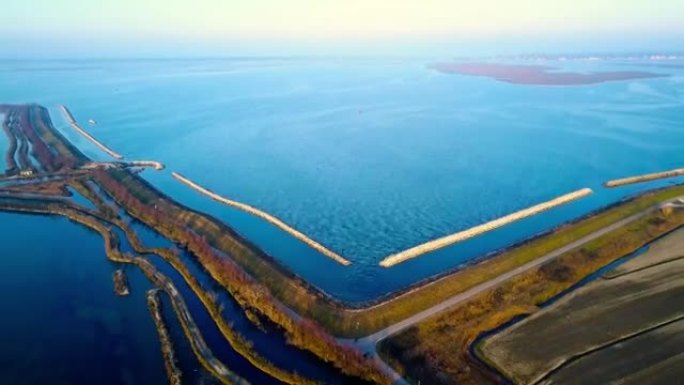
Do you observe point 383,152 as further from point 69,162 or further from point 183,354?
point 183,354

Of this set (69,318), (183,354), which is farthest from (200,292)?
(69,318)

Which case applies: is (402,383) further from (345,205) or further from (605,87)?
(605,87)

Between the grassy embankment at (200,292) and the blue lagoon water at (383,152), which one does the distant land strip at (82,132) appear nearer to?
the blue lagoon water at (383,152)

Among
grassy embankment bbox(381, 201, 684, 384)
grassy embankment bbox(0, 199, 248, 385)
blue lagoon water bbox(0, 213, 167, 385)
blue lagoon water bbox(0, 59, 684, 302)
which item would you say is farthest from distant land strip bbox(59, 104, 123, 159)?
grassy embankment bbox(381, 201, 684, 384)

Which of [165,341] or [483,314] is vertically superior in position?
[483,314]

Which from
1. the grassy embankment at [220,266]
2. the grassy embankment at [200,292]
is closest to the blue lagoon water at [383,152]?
the grassy embankment at [220,266]

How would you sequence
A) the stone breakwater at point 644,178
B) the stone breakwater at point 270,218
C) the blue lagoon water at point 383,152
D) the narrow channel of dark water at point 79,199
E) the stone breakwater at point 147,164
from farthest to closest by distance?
the stone breakwater at point 147,164 < the stone breakwater at point 644,178 < the narrow channel of dark water at point 79,199 < the blue lagoon water at point 383,152 < the stone breakwater at point 270,218
